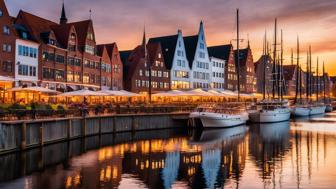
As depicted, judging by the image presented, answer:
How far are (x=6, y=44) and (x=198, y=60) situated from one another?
2243 inches

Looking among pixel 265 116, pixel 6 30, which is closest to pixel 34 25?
pixel 6 30

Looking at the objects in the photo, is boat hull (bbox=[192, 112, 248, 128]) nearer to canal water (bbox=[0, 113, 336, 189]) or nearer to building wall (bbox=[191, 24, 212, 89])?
canal water (bbox=[0, 113, 336, 189])

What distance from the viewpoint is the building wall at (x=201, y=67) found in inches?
4173

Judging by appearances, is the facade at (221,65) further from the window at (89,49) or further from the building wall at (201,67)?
the window at (89,49)

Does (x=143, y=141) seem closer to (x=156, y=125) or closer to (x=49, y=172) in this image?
(x=156, y=125)

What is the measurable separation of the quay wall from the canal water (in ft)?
3.45

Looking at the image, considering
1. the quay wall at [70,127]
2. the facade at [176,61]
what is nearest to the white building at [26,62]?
the quay wall at [70,127]

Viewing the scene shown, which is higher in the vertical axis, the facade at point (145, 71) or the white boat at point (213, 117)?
the facade at point (145, 71)

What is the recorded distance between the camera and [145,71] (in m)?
91.0

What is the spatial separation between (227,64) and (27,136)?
8864 centimetres

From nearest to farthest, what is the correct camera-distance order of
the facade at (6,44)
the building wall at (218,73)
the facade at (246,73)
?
the facade at (6,44) → the building wall at (218,73) → the facade at (246,73)

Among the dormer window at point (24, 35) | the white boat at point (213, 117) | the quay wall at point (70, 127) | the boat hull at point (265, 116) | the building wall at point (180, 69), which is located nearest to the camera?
the quay wall at point (70, 127)

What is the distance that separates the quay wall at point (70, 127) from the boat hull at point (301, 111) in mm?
45871

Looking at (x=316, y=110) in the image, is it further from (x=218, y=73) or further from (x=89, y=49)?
(x=89, y=49)
